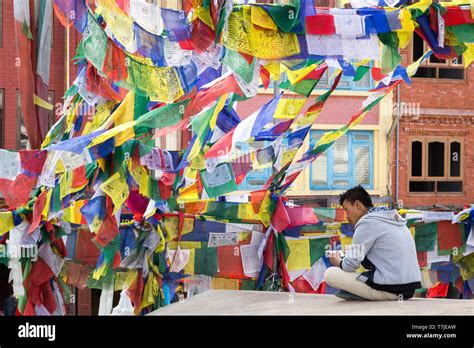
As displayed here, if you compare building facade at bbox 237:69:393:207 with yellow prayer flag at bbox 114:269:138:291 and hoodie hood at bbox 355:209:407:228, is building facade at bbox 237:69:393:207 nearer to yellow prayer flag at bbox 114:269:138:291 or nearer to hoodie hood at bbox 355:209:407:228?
yellow prayer flag at bbox 114:269:138:291

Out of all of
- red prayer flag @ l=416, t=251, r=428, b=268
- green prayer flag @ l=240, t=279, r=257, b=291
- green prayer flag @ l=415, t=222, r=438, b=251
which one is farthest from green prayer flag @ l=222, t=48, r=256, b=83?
red prayer flag @ l=416, t=251, r=428, b=268

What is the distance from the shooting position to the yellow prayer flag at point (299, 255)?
34.7 feet

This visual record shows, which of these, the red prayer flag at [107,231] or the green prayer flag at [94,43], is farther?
the red prayer flag at [107,231]

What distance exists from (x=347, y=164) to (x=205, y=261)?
1156 centimetres

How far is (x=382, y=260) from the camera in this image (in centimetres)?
682

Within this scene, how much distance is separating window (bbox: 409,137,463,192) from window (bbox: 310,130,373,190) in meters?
1.00

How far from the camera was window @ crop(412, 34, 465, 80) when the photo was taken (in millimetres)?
22266

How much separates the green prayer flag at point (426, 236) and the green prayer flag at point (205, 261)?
2.34 metres

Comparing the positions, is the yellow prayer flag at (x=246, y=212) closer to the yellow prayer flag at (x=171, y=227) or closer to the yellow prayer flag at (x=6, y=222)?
the yellow prayer flag at (x=171, y=227)

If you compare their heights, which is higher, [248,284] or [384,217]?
[384,217]

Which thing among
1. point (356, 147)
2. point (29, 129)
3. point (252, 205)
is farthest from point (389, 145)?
point (29, 129)

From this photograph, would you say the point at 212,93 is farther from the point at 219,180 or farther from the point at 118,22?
the point at 219,180

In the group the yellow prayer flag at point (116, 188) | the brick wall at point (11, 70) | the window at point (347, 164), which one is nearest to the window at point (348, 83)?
the window at point (347, 164)

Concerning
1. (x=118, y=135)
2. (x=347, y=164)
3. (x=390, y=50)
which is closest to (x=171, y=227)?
(x=118, y=135)
